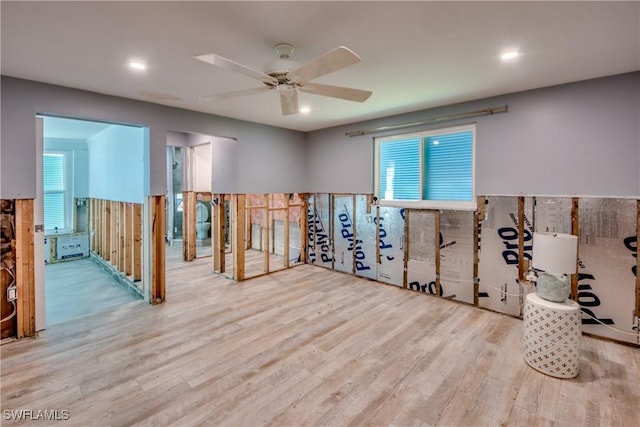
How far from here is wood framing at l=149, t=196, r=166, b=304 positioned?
Answer: 383 centimetres

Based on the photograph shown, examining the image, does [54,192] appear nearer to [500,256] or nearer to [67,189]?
[67,189]

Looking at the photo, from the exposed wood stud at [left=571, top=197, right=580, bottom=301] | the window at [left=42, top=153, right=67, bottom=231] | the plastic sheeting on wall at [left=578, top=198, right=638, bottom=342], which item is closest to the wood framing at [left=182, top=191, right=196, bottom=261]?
the window at [left=42, top=153, right=67, bottom=231]

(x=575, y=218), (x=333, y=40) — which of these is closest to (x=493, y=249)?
(x=575, y=218)

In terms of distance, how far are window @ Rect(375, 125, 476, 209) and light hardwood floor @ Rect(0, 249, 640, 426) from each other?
148cm

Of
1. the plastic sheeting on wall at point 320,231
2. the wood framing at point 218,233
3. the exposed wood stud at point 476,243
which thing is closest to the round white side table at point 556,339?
the exposed wood stud at point 476,243

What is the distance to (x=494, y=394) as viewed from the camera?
7.11 feet

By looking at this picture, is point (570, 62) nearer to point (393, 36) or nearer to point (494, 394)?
point (393, 36)

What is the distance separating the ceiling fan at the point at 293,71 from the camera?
67.5 inches

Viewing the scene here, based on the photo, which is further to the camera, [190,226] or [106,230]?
[190,226]

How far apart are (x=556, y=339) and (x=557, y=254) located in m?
0.67

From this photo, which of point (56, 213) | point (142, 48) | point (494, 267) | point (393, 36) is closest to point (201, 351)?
point (142, 48)

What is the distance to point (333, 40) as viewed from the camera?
2.19m

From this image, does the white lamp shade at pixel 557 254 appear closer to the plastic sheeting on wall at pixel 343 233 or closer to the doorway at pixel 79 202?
the plastic sheeting on wall at pixel 343 233

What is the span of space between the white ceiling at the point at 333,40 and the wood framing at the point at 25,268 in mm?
1300
